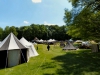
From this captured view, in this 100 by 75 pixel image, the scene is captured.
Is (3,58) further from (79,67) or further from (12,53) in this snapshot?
(79,67)

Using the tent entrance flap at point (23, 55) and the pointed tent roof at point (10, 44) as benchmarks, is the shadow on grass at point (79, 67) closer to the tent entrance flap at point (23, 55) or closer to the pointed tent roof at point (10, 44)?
the tent entrance flap at point (23, 55)

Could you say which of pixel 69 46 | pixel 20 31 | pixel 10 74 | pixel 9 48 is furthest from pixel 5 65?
pixel 20 31

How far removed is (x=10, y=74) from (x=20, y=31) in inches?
4585

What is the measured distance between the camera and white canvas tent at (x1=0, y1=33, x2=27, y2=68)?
55.6 feet

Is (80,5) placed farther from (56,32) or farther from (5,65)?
(56,32)

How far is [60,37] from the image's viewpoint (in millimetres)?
113688

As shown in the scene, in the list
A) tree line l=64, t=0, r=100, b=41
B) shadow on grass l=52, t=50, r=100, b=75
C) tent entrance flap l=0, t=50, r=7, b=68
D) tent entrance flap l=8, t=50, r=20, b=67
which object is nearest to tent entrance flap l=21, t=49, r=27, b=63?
tent entrance flap l=8, t=50, r=20, b=67

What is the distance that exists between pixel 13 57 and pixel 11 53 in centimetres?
54

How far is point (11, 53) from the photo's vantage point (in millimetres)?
17375

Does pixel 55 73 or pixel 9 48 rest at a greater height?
pixel 9 48

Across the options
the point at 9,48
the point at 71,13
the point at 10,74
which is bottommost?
the point at 10,74

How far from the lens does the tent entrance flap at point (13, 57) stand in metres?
17.2

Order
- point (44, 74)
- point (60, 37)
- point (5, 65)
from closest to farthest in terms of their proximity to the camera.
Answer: point (44, 74), point (5, 65), point (60, 37)

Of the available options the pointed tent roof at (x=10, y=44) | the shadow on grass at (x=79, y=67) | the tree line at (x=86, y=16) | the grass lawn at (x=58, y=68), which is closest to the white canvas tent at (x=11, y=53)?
the pointed tent roof at (x=10, y=44)
